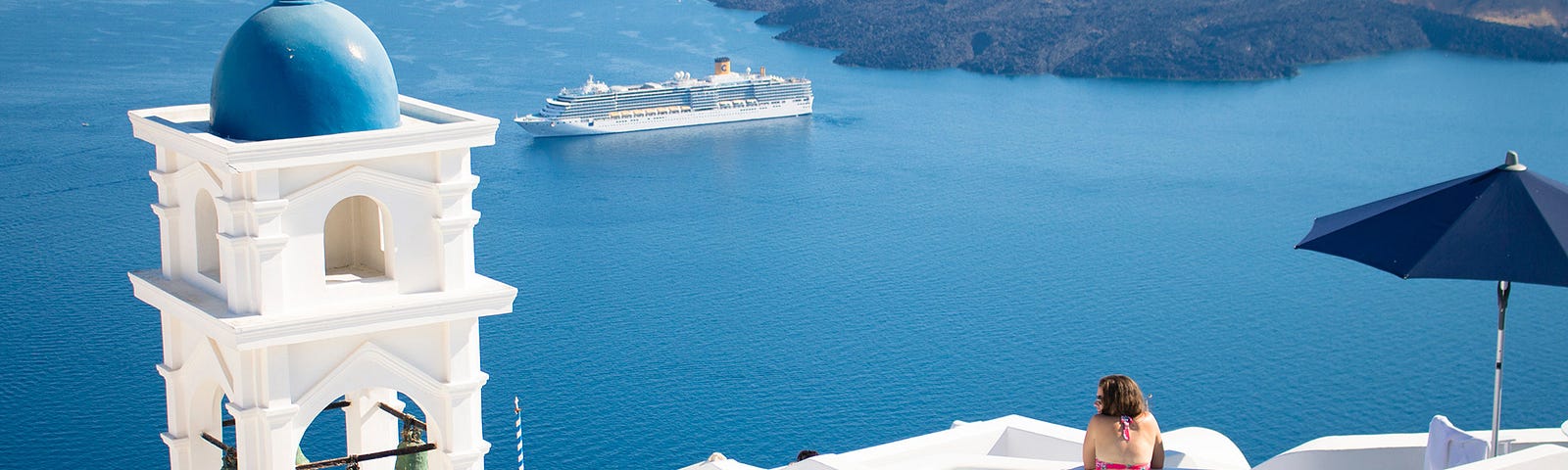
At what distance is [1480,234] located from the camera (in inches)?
177

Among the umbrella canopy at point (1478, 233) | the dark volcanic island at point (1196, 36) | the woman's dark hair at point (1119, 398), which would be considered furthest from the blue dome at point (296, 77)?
the dark volcanic island at point (1196, 36)

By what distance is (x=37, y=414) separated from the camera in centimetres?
1808

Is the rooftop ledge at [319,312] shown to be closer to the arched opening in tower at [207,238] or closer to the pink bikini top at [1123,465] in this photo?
the arched opening in tower at [207,238]

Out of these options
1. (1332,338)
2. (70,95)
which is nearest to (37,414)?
(1332,338)

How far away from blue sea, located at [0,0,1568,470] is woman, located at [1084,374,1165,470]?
42.9ft

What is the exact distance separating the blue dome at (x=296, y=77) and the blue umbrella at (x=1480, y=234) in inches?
104

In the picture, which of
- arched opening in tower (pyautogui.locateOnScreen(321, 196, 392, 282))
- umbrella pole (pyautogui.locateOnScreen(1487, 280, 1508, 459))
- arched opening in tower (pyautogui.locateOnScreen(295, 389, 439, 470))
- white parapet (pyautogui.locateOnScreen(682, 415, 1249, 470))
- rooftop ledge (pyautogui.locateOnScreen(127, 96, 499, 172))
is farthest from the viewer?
white parapet (pyautogui.locateOnScreen(682, 415, 1249, 470))

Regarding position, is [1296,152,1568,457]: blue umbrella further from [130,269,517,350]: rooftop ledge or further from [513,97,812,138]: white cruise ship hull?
[513,97,812,138]: white cruise ship hull

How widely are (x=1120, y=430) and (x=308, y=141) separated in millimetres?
2115

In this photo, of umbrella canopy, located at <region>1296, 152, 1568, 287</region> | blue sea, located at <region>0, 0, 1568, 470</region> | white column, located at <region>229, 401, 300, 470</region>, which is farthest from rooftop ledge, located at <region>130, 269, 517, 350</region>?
blue sea, located at <region>0, 0, 1568, 470</region>

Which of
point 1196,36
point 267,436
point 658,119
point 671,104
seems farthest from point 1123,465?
point 1196,36

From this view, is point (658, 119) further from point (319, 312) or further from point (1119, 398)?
point (1119, 398)

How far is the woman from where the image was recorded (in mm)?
3982

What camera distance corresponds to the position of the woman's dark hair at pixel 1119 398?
3975mm
